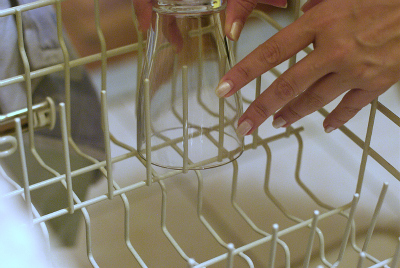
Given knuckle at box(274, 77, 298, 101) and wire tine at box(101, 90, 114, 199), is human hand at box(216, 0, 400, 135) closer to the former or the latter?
knuckle at box(274, 77, 298, 101)

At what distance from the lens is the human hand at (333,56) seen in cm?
41

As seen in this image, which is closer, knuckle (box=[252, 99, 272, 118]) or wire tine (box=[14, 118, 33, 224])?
wire tine (box=[14, 118, 33, 224])

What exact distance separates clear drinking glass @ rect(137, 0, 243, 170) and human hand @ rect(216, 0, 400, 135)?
4 centimetres

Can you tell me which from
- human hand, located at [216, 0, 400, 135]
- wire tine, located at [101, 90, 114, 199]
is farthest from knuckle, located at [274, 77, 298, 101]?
wire tine, located at [101, 90, 114, 199]

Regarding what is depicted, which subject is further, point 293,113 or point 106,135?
point 293,113

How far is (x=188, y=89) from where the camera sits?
50cm

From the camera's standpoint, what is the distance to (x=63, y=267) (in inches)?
18.9

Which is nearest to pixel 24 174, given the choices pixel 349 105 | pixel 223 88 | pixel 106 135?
pixel 106 135

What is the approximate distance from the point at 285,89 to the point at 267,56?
1.3 inches

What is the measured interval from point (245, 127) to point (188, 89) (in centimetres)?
7

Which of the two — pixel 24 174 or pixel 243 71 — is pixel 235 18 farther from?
pixel 24 174

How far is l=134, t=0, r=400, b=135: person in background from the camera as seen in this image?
0.41 m

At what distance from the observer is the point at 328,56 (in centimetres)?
42

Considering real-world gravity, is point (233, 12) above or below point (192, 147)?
above
